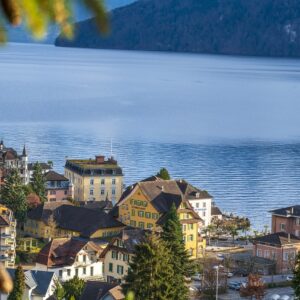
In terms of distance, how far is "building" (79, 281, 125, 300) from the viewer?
78.3 ft

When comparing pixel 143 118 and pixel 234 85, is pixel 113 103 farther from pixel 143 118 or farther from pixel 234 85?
pixel 234 85

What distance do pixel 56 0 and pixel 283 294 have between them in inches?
1095

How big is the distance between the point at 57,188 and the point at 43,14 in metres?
46.2

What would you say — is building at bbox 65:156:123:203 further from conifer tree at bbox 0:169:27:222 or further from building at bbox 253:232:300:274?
building at bbox 253:232:300:274

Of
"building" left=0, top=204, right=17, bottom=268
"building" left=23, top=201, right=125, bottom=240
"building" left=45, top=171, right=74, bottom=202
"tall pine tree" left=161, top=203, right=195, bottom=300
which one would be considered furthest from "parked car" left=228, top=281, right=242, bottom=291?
"building" left=45, top=171, right=74, bottom=202

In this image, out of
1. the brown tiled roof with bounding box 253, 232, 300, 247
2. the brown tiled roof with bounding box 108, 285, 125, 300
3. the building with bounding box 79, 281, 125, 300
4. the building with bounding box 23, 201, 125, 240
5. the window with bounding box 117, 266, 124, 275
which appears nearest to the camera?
the brown tiled roof with bounding box 108, 285, 125, 300

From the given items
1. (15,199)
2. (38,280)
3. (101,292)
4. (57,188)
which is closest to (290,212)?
(15,199)

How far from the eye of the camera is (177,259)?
82.8 ft

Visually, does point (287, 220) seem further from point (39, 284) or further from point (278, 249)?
point (39, 284)

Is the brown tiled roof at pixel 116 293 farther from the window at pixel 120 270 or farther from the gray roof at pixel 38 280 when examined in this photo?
the window at pixel 120 270

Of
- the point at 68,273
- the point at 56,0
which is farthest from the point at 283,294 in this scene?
the point at 56,0

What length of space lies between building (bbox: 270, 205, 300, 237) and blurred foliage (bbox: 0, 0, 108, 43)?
37.5m

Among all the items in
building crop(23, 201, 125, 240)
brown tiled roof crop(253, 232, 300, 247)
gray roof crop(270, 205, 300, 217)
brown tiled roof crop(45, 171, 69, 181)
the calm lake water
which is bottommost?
brown tiled roof crop(253, 232, 300, 247)

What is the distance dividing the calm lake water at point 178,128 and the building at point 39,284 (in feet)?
46.8
